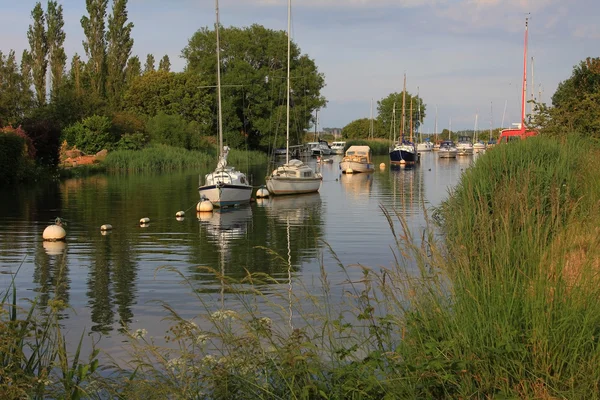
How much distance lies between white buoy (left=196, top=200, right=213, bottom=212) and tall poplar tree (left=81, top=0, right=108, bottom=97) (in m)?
47.3

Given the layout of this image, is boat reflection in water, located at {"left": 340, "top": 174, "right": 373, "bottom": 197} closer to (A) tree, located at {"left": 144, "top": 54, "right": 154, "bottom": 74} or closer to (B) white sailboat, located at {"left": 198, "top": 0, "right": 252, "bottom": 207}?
(B) white sailboat, located at {"left": 198, "top": 0, "right": 252, "bottom": 207}

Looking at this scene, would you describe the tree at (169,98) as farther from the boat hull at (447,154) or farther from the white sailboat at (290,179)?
the white sailboat at (290,179)

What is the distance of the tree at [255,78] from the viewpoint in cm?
8094

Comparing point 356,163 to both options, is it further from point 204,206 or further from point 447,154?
point 447,154

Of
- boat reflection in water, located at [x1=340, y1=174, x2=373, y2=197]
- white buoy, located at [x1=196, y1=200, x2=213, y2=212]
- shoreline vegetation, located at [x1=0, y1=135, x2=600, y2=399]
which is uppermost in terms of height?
shoreline vegetation, located at [x1=0, y1=135, x2=600, y2=399]

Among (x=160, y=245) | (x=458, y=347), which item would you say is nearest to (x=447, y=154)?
(x=160, y=245)

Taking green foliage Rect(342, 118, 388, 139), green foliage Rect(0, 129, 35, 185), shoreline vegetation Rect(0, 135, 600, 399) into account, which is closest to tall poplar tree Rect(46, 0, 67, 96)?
green foliage Rect(0, 129, 35, 185)

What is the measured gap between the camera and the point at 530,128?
26000 millimetres

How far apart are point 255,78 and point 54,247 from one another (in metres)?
63.8

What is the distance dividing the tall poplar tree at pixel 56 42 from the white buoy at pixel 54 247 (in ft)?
169

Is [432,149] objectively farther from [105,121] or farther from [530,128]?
[530,128]

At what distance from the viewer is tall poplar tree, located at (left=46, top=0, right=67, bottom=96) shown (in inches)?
2743

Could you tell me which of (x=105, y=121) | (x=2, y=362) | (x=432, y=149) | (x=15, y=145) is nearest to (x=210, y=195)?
(x=15, y=145)

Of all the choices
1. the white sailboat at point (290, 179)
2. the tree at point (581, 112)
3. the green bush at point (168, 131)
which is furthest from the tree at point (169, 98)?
the tree at point (581, 112)
